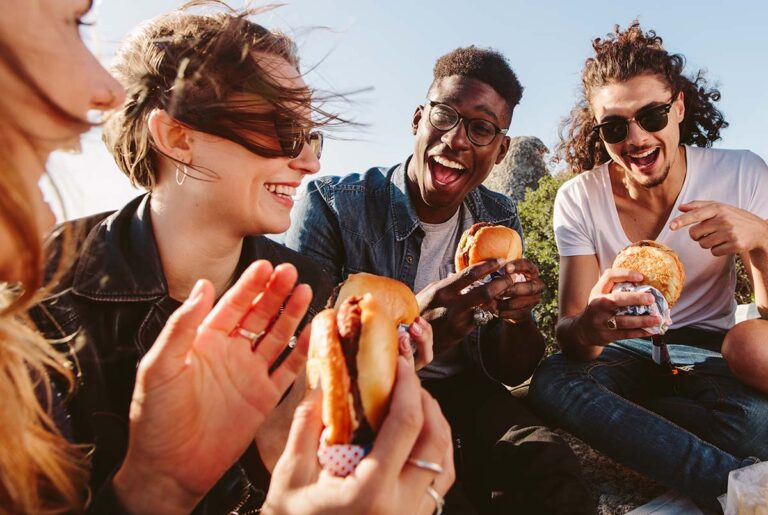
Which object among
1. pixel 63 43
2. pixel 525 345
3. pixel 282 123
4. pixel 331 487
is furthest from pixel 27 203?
pixel 525 345

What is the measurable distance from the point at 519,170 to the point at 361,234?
343 inches

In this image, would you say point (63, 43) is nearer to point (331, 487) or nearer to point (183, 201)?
point (183, 201)

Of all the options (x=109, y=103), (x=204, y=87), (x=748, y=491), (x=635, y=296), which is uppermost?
(x=204, y=87)

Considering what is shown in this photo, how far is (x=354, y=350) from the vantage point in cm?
146

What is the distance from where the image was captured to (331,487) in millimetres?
1252

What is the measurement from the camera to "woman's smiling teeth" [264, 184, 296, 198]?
98.4 inches

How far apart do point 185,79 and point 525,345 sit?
8.68 ft

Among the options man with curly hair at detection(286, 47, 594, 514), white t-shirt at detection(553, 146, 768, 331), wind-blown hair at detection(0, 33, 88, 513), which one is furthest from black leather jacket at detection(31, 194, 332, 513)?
white t-shirt at detection(553, 146, 768, 331)

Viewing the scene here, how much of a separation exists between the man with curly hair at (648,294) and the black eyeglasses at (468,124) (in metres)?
0.96

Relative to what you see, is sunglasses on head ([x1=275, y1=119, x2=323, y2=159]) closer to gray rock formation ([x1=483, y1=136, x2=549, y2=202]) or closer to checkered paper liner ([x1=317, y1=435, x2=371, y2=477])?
checkered paper liner ([x1=317, y1=435, x2=371, y2=477])

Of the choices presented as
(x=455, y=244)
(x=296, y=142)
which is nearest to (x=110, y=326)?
(x=296, y=142)

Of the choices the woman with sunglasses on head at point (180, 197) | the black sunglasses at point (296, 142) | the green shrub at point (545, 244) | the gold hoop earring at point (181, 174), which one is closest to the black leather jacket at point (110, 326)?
the woman with sunglasses on head at point (180, 197)

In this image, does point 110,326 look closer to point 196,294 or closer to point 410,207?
point 196,294

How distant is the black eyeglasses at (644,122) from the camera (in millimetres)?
3824
